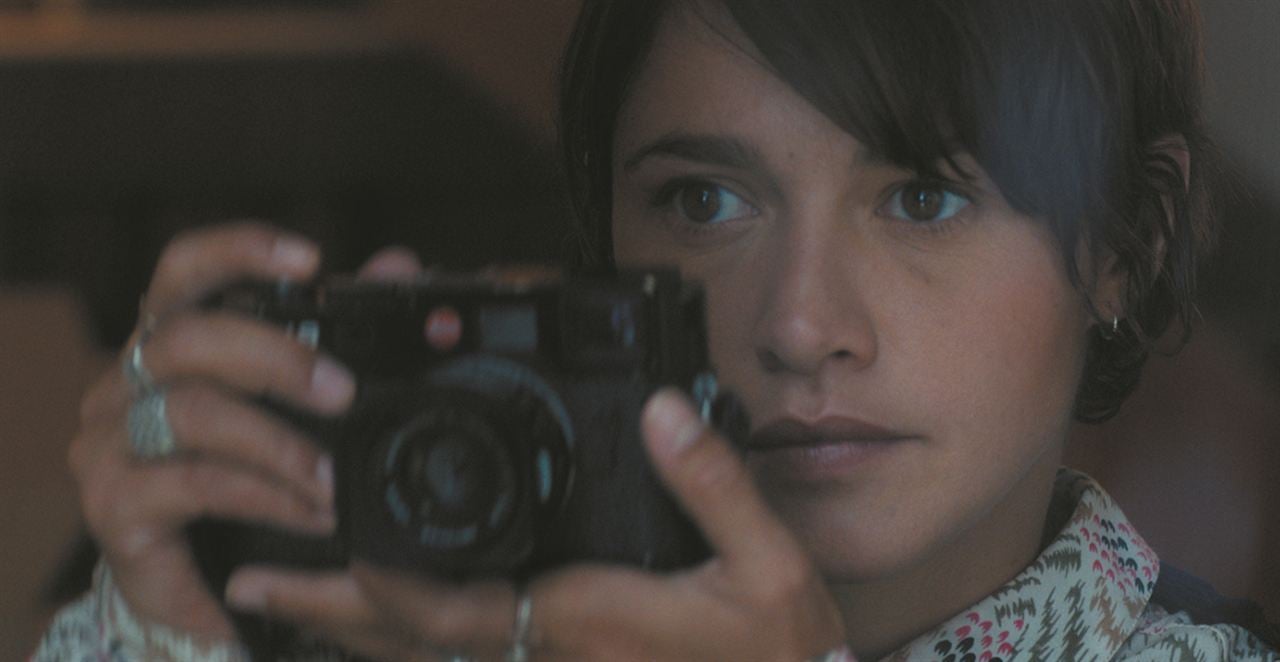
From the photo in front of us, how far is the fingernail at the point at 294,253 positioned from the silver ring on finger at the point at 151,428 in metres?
0.05

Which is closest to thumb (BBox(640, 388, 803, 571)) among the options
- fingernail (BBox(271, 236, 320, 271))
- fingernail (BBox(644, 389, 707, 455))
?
fingernail (BBox(644, 389, 707, 455))

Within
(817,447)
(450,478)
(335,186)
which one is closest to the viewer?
(450,478)

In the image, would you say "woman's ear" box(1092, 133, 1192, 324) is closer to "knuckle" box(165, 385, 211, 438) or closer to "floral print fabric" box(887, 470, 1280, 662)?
"floral print fabric" box(887, 470, 1280, 662)

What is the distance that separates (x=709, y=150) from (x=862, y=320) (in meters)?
0.08

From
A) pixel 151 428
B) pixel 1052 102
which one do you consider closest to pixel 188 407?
pixel 151 428

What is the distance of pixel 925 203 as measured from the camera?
450 mm

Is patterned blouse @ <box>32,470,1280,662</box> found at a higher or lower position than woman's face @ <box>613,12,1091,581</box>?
lower

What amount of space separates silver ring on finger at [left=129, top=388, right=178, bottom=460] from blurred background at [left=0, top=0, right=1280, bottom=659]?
0.12m

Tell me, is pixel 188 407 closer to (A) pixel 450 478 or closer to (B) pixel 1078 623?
(A) pixel 450 478

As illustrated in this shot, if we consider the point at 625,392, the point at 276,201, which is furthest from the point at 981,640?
the point at 276,201

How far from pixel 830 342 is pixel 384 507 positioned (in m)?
0.15

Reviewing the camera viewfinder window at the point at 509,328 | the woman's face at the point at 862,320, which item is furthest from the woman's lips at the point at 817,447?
the camera viewfinder window at the point at 509,328

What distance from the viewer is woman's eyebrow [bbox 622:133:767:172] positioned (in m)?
0.46

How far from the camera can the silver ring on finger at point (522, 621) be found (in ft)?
1.17
